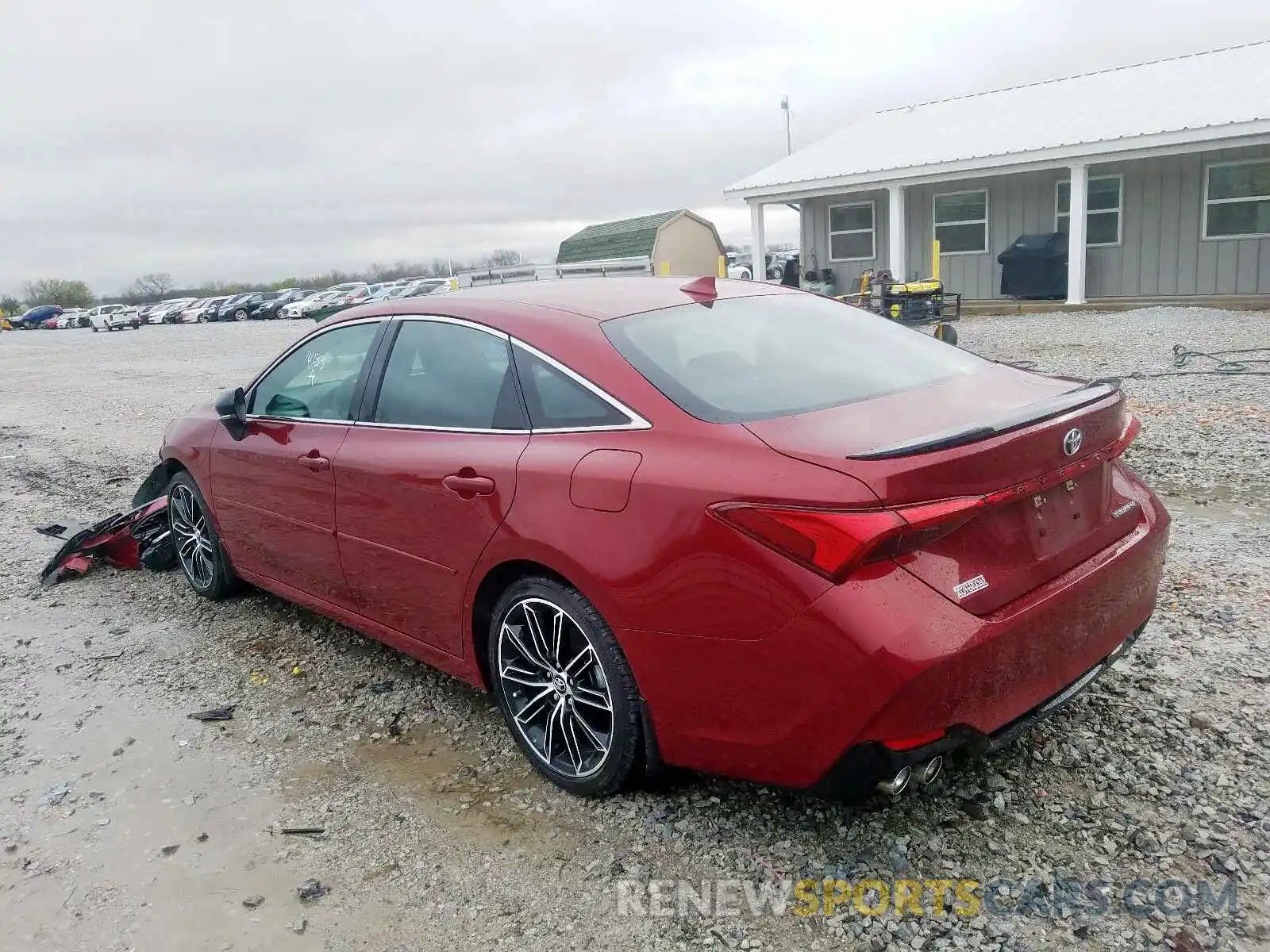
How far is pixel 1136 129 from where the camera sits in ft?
53.0

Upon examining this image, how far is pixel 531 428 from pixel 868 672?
1344 mm

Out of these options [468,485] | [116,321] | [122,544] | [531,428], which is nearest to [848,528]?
[531,428]

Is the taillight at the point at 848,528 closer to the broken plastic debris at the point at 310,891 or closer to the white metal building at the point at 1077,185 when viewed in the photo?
the broken plastic debris at the point at 310,891

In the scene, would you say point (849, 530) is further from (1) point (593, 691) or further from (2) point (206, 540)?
(2) point (206, 540)

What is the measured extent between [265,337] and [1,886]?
3008 centimetres

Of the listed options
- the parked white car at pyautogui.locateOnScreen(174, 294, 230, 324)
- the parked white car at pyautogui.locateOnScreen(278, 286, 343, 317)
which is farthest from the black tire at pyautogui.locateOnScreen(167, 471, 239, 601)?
the parked white car at pyautogui.locateOnScreen(174, 294, 230, 324)

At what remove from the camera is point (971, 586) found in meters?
2.41

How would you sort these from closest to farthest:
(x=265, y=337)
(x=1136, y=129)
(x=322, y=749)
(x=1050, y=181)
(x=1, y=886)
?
(x=1, y=886) < (x=322, y=749) < (x=1136, y=129) < (x=1050, y=181) < (x=265, y=337)

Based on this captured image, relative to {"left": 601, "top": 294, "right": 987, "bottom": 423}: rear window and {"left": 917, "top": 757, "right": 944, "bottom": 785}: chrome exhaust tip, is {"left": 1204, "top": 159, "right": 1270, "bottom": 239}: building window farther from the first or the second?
{"left": 917, "top": 757, "right": 944, "bottom": 785}: chrome exhaust tip

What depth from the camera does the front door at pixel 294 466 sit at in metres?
3.95

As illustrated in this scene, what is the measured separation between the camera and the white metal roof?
16.0 metres

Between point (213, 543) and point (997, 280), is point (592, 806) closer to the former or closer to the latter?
point (213, 543)

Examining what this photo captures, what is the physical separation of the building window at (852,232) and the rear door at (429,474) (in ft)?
62.9

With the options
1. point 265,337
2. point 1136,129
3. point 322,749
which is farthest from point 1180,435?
point 265,337
